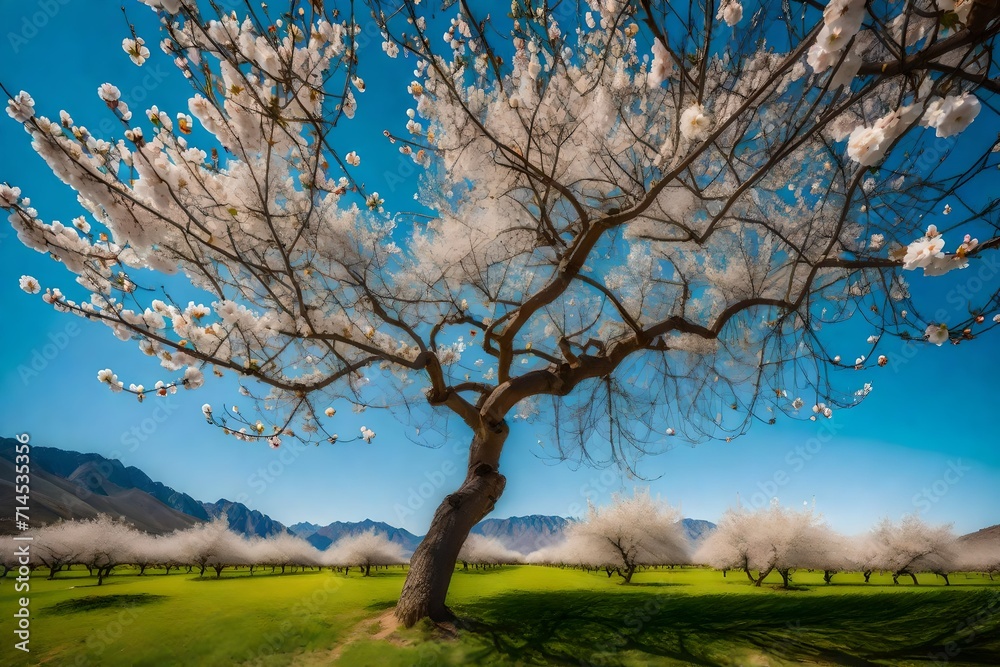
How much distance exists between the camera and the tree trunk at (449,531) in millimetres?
3910

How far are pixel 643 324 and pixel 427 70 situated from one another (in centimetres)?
462

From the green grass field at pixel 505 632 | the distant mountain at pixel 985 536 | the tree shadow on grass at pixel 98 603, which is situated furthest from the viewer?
the distant mountain at pixel 985 536

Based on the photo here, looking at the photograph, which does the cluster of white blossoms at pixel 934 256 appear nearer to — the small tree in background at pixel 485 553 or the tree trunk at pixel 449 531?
the tree trunk at pixel 449 531

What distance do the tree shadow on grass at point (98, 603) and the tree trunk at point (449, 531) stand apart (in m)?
3.96

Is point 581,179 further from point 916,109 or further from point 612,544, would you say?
point 612,544

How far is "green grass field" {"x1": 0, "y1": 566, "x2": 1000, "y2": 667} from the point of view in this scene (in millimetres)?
3277

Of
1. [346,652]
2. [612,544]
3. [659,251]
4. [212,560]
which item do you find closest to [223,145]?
[346,652]

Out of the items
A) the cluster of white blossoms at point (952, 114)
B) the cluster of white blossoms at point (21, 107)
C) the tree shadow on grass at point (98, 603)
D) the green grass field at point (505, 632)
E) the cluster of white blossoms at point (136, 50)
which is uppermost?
the cluster of white blossoms at point (136, 50)

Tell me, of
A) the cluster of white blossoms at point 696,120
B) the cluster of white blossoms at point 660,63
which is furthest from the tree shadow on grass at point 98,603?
the cluster of white blossoms at point 660,63

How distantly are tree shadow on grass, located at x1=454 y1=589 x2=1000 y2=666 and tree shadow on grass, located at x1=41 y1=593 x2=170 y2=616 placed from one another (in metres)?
→ 4.40

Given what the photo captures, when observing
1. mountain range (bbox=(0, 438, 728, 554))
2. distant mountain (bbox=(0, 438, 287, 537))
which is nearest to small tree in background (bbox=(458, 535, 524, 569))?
mountain range (bbox=(0, 438, 728, 554))

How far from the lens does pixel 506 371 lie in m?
6.12

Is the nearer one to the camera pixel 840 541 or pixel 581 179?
pixel 581 179

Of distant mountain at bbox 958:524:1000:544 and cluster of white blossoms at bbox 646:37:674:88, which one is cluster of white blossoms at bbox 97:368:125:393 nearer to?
cluster of white blossoms at bbox 646:37:674:88
